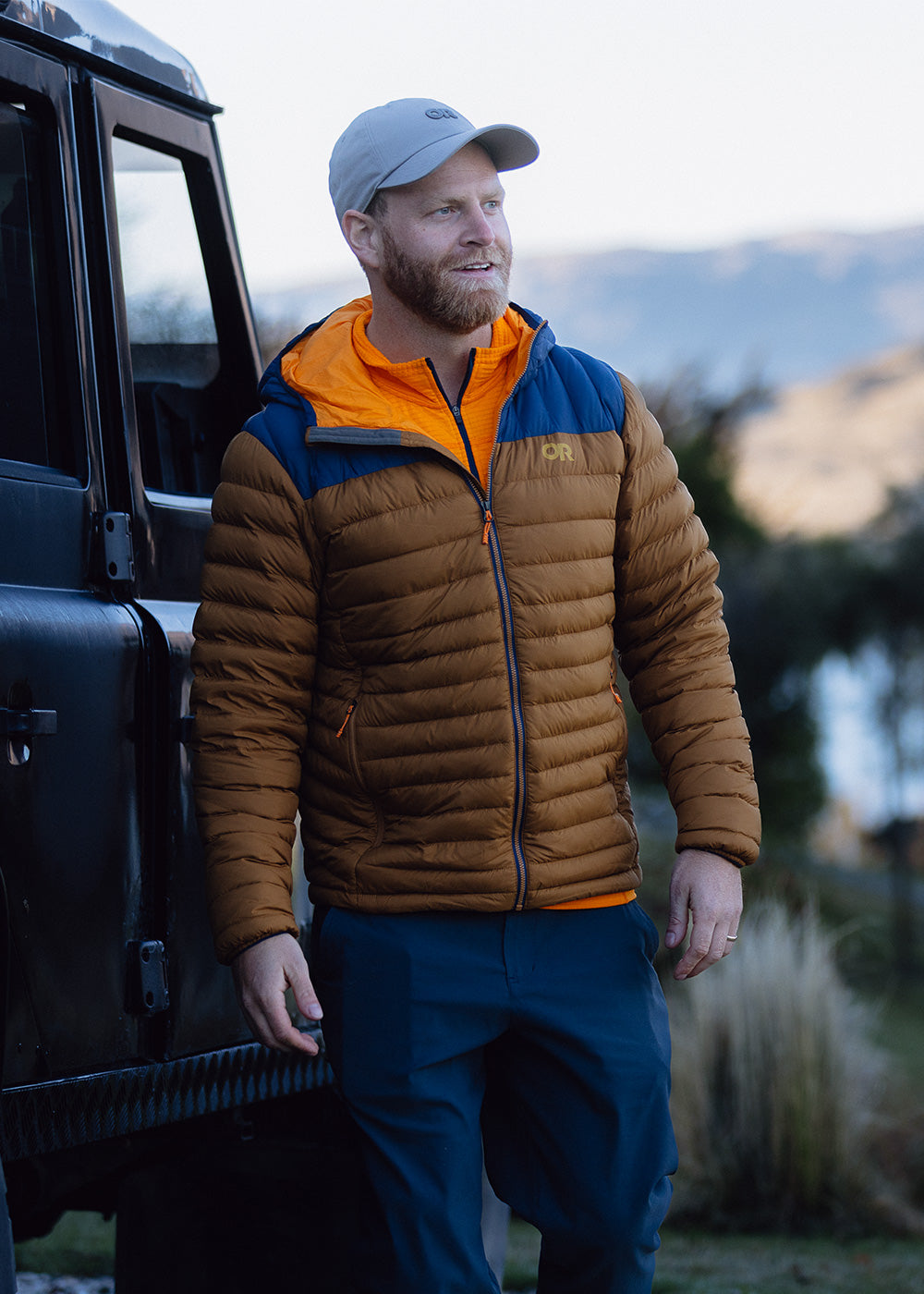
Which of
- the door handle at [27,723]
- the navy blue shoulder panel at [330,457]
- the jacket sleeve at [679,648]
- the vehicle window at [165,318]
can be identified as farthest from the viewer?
the vehicle window at [165,318]

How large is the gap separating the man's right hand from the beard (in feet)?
3.20

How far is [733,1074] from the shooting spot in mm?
5590

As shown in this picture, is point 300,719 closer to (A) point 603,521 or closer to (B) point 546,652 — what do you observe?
(B) point 546,652

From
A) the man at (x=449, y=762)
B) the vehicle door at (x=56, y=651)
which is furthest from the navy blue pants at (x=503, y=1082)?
the vehicle door at (x=56, y=651)

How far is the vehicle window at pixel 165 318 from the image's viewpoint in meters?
2.96

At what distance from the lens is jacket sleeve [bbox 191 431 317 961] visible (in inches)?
94.8

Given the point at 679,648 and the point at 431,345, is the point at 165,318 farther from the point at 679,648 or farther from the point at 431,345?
the point at 679,648

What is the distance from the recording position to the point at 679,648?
104 inches

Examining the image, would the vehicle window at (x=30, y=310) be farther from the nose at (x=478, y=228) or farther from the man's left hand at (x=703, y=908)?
the man's left hand at (x=703, y=908)

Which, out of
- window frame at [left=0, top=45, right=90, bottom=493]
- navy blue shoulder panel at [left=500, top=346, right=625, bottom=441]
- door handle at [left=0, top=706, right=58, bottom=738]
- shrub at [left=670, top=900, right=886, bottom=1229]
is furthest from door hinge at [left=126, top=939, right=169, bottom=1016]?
shrub at [left=670, top=900, right=886, bottom=1229]

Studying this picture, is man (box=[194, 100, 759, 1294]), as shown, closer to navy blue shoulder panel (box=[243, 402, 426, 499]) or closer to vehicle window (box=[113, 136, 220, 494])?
navy blue shoulder panel (box=[243, 402, 426, 499])

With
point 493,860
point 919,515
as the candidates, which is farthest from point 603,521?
point 919,515

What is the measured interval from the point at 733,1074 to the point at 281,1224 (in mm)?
2854

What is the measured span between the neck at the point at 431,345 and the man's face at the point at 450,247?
0.08 ft
